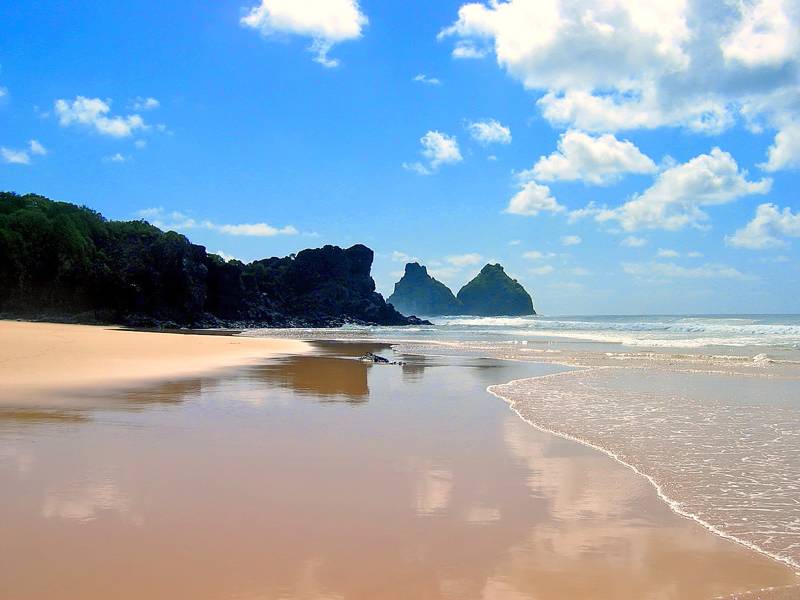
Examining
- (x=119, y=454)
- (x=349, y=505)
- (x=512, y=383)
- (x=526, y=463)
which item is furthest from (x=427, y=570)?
(x=512, y=383)

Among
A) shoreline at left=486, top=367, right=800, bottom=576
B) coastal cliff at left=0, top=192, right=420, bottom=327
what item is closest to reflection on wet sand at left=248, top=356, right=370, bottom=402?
shoreline at left=486, top=367, right=800, bottom=576

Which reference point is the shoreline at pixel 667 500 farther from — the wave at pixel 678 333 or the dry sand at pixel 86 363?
the wave at pixel 678 333

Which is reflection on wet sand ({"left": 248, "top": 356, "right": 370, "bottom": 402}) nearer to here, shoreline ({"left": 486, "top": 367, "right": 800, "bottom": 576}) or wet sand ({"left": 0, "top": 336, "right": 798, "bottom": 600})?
wet sand ({"left": 0, "top": 336, "right": 798, "bottom": 600})

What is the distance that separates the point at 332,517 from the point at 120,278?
6911cm

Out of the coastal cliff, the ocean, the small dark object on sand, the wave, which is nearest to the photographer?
the ocean

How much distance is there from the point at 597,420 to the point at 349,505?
6300 millimetres

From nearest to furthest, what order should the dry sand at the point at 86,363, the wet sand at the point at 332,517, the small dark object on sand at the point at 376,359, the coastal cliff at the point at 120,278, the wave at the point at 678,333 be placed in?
1. the wet sand at the point at 332,517
2. the dry sand at the point at 86,363
3. the small dark object on sand at the point at 376,359
4. the wave at the point at 678,333
5. the coastal cliff at the point at 120,278

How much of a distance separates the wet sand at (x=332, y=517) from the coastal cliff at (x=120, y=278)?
58032 millimetres

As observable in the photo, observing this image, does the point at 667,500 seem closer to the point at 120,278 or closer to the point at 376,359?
the point at 376,359

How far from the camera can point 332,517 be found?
5.21 meters

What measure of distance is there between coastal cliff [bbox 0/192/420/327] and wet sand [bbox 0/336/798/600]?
2285 inches

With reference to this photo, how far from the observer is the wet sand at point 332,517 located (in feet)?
13.2

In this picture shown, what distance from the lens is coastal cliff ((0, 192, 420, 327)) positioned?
5881cm

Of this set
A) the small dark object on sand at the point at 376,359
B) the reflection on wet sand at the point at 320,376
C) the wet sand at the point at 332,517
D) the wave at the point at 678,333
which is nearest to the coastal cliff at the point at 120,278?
the wave at the point at 678,333
